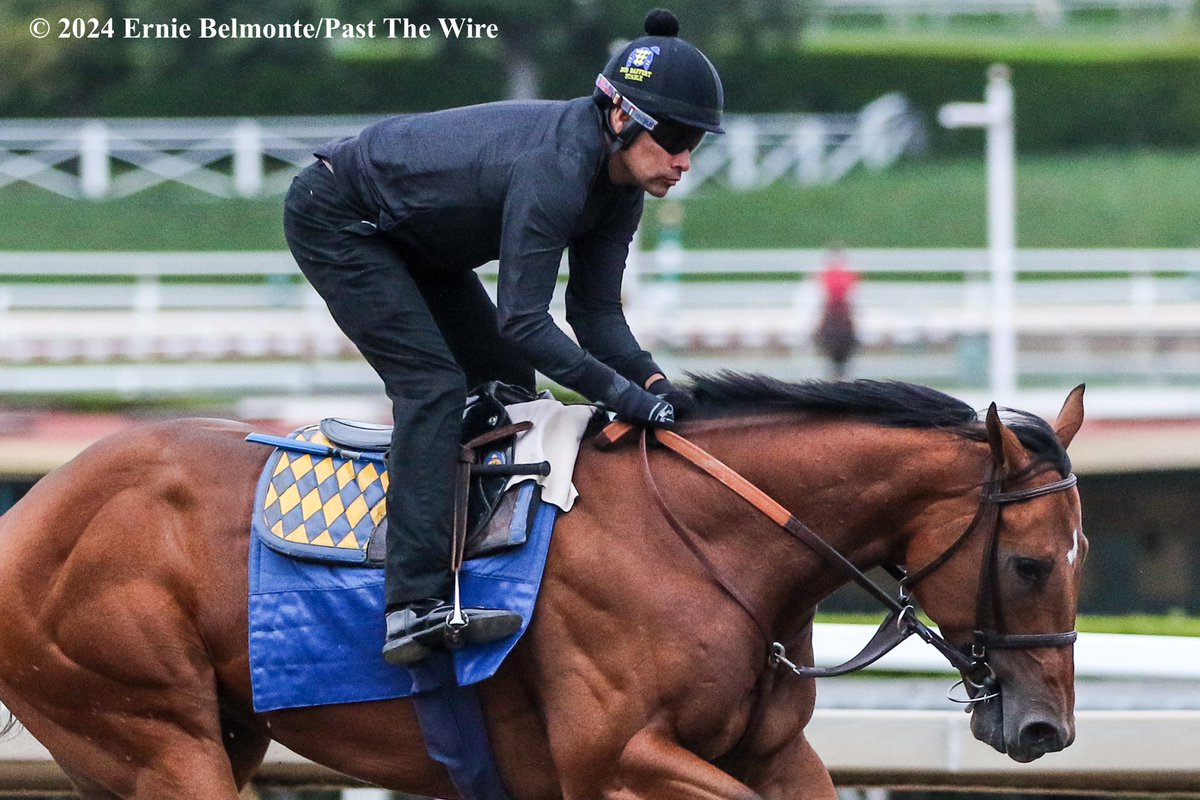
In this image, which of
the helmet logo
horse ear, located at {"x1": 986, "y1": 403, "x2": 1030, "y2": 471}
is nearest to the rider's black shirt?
the helmet logo

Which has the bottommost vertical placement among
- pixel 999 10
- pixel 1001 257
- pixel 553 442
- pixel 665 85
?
pixel 553 442

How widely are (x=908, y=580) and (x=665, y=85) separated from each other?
3.89ft

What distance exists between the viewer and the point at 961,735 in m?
4.74

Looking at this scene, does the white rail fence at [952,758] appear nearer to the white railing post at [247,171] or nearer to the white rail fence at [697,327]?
the white rail fence at [697,327]

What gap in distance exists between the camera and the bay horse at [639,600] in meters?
3.77

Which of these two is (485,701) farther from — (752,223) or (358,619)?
(752,223)

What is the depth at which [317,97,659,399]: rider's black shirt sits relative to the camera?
12.4ft

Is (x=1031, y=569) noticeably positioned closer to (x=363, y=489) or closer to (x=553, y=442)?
(x=553, y=442)

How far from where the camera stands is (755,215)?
27922 millimetres

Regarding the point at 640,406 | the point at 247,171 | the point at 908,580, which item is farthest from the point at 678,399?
the point at 247,171

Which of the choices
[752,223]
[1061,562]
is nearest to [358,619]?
[1061,562]

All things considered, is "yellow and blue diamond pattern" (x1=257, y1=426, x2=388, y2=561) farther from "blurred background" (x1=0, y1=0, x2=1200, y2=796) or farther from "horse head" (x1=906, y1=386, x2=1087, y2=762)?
"blurred background" (x1=0, y1=0, x2=1200, y2=796)

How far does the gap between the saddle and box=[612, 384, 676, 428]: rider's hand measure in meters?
0.22

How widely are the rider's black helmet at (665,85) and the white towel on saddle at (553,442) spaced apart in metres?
0.66
